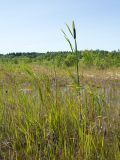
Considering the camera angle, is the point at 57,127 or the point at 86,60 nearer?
the point at 57,127

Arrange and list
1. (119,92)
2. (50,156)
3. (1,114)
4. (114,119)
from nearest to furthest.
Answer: (50,156) < (114,119) < (1,114) < (119,92)

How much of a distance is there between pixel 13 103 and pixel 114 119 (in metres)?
0.93

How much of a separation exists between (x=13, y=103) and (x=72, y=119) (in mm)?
709

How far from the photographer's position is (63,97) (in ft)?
10.8

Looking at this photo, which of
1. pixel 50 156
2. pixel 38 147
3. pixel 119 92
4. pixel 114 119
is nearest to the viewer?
pixel 50 156

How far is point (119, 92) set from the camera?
417 centimetres

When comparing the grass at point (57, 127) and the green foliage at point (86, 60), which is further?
the green foliage at point (86, 60)

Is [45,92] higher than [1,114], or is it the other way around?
[45,92]

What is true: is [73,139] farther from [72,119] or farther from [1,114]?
[1,114]

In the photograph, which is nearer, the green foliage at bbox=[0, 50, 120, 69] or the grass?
the grass

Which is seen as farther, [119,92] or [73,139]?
[119,92]

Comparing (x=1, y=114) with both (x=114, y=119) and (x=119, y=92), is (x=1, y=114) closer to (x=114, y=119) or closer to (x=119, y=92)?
(x=114, y=119)

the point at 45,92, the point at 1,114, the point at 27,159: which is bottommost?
the point at 27,159

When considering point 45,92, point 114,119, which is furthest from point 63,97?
point 114,119
